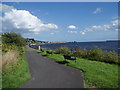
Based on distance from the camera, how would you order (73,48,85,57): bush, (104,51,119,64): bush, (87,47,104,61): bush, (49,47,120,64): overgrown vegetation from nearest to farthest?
(104,51,119,64): bush, (49,47,120,64): overgrown vegetation, (87,47,104,61): bush, (73,48,85,57): bush

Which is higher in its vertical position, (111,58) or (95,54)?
(95,54)

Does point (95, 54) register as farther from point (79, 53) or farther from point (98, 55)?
point (79, 53)

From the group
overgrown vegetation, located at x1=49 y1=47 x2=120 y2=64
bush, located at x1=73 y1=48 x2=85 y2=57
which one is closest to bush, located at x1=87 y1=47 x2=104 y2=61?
overgrown vegetation, located at x1=49 y1=47 x2=120 y2=64

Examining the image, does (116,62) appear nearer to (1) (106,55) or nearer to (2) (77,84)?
(1) (106,55)

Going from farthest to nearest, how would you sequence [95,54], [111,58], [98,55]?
1. [95,54]
2. [98,55]
3. [111,58]

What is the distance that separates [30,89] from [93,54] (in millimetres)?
9849

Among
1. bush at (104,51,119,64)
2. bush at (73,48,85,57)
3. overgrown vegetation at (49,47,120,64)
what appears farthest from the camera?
bush at (73,48,85,57)

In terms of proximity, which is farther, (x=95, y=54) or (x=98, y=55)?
(x=95, y=54)

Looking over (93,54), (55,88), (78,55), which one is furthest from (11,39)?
(55,88)

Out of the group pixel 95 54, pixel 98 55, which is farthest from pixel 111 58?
pixel 95 54

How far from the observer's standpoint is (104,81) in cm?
611

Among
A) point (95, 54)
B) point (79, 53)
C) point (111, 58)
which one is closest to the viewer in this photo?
point (111, 58)

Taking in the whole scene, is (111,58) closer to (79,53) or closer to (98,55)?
(98,55)

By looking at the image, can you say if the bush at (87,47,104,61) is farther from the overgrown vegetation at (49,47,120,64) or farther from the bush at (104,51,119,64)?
the bush at (104,51,119,64)
